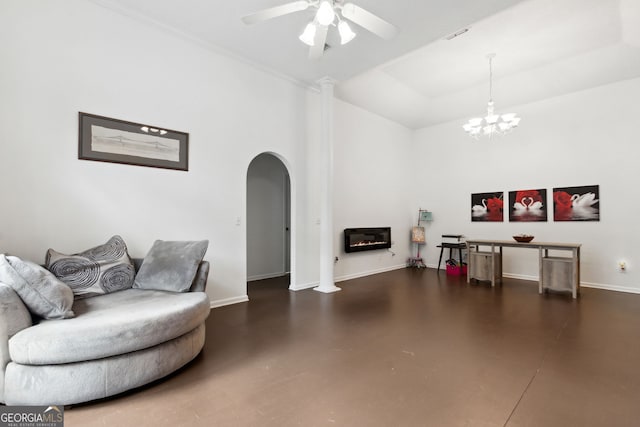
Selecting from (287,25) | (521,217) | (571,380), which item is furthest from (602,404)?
(521,217)

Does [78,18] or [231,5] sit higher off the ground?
[231,5]

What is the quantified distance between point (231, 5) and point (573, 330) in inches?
204

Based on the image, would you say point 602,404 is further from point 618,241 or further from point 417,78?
point 417,78

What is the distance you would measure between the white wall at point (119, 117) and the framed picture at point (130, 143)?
0.27 feet

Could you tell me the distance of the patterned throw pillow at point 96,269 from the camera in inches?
105

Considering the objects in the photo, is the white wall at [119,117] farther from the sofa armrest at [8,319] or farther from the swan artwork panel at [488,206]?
the swan artwork panel at [488,206]

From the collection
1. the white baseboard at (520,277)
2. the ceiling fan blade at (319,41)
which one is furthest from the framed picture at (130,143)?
the white baseboard at (520,277)

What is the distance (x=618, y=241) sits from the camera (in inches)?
208

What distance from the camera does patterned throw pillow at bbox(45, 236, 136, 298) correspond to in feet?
8.73

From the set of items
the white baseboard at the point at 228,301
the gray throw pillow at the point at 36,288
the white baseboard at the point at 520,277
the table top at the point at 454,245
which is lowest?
the white baseboard at the point at 520,277

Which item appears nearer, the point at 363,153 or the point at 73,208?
the point at 73,208

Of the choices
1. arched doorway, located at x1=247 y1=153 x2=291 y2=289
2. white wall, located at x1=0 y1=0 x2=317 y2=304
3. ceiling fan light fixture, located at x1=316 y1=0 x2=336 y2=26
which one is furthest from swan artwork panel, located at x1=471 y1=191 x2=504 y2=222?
ceiling fan light fixture, located at x1=316 y1=0 x2=336 y2=26

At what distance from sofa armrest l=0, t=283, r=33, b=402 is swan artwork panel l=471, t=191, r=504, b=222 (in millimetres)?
7427

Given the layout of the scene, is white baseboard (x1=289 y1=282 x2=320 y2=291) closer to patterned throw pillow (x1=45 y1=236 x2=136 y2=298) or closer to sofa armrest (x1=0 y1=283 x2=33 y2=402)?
patterned throw pillow (x1=45 y1=236 x2=136 y2=298)
